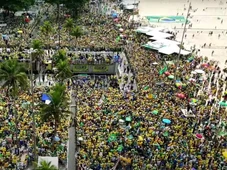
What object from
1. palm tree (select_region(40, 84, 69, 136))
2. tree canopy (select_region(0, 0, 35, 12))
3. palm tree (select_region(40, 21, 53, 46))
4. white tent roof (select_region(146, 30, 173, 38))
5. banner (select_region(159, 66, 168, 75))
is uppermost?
tree canopy (select_region(0, 0, 35, 12))

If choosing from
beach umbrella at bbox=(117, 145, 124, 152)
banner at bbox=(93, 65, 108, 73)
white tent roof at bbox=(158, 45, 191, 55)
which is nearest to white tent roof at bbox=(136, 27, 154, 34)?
white tent roof at bbox=(158, 45, 191, 55)

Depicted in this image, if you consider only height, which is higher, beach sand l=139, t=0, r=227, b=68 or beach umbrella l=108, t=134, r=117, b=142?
beach sand l=139, t=0, r=227, b=68

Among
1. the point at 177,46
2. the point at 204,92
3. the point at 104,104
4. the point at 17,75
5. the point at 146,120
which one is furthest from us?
the point at 177,46

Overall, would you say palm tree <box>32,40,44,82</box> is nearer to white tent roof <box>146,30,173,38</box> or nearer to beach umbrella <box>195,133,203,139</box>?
beach umbrella <box>195,133,203,139</box>

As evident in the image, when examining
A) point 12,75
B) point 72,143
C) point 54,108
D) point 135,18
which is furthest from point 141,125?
point 135,18

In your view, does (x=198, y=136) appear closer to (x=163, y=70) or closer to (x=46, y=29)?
(x=163, y=70)

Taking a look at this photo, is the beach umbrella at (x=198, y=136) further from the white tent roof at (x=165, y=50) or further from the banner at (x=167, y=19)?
the banner at (x=167, y=19)

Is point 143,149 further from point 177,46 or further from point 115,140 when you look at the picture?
point 177,46

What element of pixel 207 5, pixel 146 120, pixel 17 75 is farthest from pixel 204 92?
pixel 207 5

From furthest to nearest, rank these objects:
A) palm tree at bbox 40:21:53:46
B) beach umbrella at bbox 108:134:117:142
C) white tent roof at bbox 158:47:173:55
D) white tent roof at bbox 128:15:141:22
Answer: white tent roof at bbox 128:15:141:22 < white tent roof at bbox 158:47:173:55 < palm tree at bbox 40:21:53:46 < beach umbrella at bbox 108:134:117:142

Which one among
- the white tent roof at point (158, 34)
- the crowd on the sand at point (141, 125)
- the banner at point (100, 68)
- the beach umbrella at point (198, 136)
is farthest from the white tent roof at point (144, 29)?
the beach umbrella at point (198, 136)
